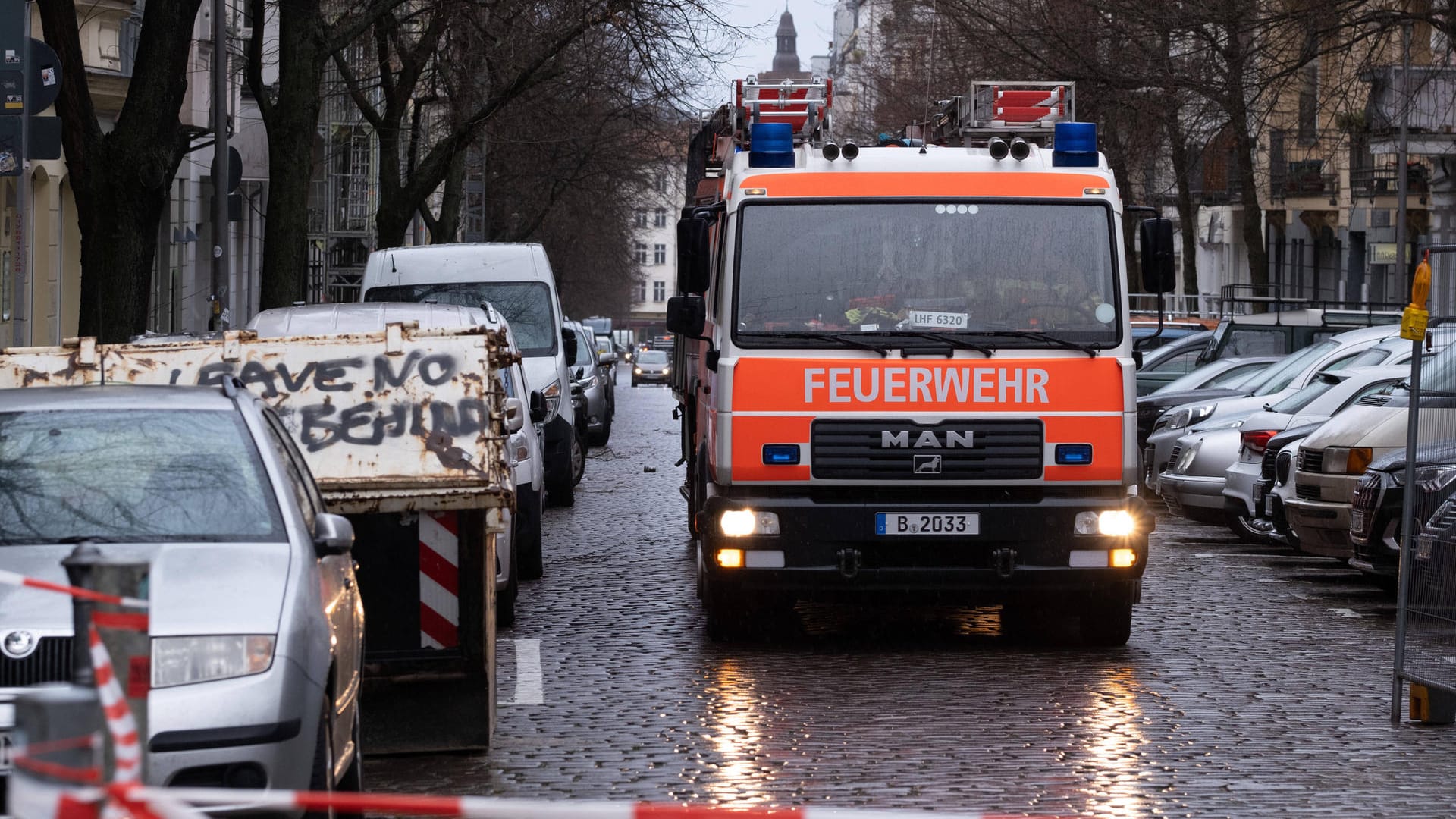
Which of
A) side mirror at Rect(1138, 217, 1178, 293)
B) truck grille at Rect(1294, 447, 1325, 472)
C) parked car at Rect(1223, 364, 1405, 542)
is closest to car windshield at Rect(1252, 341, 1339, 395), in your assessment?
parked car at Rect(1223, 364, 1405, 542)

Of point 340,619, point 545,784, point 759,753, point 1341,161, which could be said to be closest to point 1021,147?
point 759,753

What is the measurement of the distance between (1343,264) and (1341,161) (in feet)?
11.3

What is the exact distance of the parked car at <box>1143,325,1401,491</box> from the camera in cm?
2002

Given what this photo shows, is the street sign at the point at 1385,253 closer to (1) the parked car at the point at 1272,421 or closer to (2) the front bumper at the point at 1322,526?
(1) the parked car at the point at 1272,421

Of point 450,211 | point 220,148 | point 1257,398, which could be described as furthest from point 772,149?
point 450,211

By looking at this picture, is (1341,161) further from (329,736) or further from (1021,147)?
(329,736)

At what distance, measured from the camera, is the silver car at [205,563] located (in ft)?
17.9

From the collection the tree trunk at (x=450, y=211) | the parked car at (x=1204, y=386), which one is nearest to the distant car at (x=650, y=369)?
the tree trunk at (x=450, y=211)

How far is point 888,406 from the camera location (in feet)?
36.2

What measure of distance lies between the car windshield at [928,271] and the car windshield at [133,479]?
4.76 metres

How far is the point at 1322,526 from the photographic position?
1438 centimetres

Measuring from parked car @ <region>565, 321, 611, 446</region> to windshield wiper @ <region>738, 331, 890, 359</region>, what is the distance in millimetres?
12272

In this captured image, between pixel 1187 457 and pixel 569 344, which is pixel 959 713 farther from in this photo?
pixel 569 344

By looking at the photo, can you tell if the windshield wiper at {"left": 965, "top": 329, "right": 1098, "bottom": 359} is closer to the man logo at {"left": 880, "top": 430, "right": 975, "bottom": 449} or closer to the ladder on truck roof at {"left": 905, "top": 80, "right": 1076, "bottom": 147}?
the man logo at {"left": 880, "top": 430, "right": 975, "bottom": 449}
